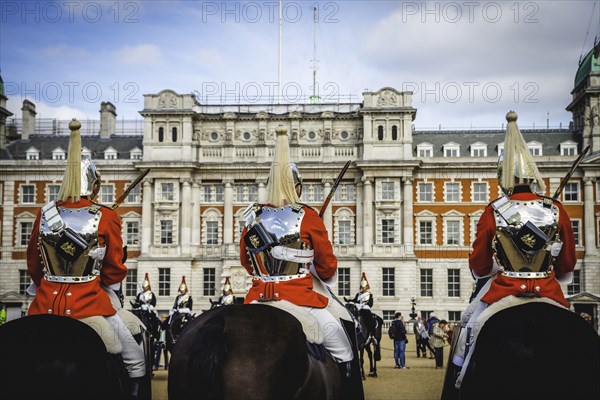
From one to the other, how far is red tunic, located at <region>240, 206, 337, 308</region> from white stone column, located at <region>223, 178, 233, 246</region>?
125 ft

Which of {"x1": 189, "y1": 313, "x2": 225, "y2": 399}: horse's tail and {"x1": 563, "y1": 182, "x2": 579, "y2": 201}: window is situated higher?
{"x1": 563, "y1": 182, "x2": 579, "y2": 201}: window

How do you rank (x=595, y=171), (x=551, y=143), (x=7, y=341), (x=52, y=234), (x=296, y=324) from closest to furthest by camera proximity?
(x=7, y=341)
(x=296, y=324)
(x=52, y=234)
(x=595, y=171)
(x=551, y=143)

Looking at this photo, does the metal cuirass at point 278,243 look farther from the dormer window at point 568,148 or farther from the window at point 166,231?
the dormer window at point 568,148

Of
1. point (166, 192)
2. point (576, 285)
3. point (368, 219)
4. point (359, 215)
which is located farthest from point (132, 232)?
point (576, 285)

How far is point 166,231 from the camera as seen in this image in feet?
149

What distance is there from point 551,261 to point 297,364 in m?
2.94

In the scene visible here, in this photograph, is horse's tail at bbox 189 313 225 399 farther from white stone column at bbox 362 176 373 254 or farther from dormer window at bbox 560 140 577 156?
dormer window at bbox 560 140 577 156

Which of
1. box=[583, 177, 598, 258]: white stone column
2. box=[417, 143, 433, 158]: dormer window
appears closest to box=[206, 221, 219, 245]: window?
box=[417, 143, 433, 158]: dormer window

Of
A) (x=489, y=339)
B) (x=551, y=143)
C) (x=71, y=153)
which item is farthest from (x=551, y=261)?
(x=551, y=143)

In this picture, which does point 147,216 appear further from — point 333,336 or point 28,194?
point 333,336

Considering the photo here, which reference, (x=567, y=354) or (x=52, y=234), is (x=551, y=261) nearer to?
(x=567, y=354)

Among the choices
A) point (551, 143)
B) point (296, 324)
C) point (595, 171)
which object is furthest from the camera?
point (551, 143)

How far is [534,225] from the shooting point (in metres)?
6.71

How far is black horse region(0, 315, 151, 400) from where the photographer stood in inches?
207
